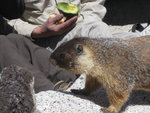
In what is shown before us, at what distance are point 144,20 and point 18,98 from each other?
5.50 meters

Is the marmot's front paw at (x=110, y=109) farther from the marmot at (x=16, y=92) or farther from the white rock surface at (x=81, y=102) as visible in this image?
the marmot at (x=16, y=92)

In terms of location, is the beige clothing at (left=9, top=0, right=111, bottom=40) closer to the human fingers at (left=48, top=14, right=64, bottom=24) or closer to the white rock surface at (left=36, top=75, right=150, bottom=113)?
the human fingers at (left=48, top=14, right=64, bottom=24)

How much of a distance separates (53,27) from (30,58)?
0.57 metres

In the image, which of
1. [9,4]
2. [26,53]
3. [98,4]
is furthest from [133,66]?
[98,4]

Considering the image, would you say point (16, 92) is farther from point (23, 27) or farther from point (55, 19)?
point (23, 27)

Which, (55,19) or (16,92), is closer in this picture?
(16,92)

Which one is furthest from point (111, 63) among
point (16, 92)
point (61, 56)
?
point (16, 92)

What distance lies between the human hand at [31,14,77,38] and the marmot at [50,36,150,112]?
6.22 feet

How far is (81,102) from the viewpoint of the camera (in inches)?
153

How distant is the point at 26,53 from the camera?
5359mm

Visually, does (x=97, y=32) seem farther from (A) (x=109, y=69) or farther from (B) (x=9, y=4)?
(A) (x=109, y=69)

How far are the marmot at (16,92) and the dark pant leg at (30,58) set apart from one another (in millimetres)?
1699

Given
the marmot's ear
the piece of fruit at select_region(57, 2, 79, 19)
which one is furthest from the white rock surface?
the piece of fruit at select_region(57, 2, 79, 19)

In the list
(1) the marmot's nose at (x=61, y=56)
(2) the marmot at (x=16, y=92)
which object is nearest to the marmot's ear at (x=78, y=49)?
(1) the marmot's nose at (x=61, y=56)
